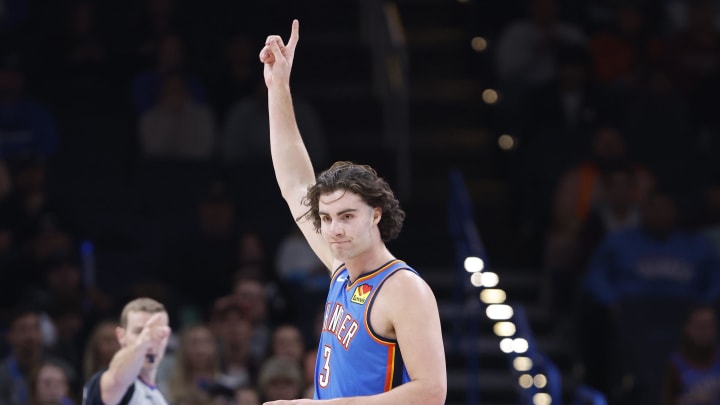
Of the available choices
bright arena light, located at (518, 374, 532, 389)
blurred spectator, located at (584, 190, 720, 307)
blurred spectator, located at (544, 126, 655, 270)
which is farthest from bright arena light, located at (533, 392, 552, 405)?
blurred spectator, located at (544, 126, 655, 270)

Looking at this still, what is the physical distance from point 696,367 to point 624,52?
4481 millimetres

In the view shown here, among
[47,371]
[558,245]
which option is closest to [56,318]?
[47,371]

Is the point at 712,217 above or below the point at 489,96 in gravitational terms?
below

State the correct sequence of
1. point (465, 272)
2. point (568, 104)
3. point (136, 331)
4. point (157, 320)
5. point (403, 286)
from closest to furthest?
point (403, 286) < point (157, 320) < point (136, 331) < point (465, 272) < point (568, 104)

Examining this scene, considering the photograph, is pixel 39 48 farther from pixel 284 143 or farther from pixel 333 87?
pixel 284 143

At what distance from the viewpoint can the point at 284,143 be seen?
17.3 ft

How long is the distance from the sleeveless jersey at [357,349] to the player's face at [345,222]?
0.14 metres

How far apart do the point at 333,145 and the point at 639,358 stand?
153 inches

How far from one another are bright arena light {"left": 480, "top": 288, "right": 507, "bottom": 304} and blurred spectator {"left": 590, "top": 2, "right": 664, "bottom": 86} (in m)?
3.59

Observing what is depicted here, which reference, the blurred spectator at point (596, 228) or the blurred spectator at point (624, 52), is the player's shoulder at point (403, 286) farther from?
the blurred spectator at point (624, 52)

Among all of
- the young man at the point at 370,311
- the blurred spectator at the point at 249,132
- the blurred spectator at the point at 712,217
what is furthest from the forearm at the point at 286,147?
the blurred spectator at the point at 712,217

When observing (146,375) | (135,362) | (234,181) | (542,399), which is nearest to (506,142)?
(234,181)

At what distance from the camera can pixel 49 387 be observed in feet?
28.4

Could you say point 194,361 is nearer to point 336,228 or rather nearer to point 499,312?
point 499,312
